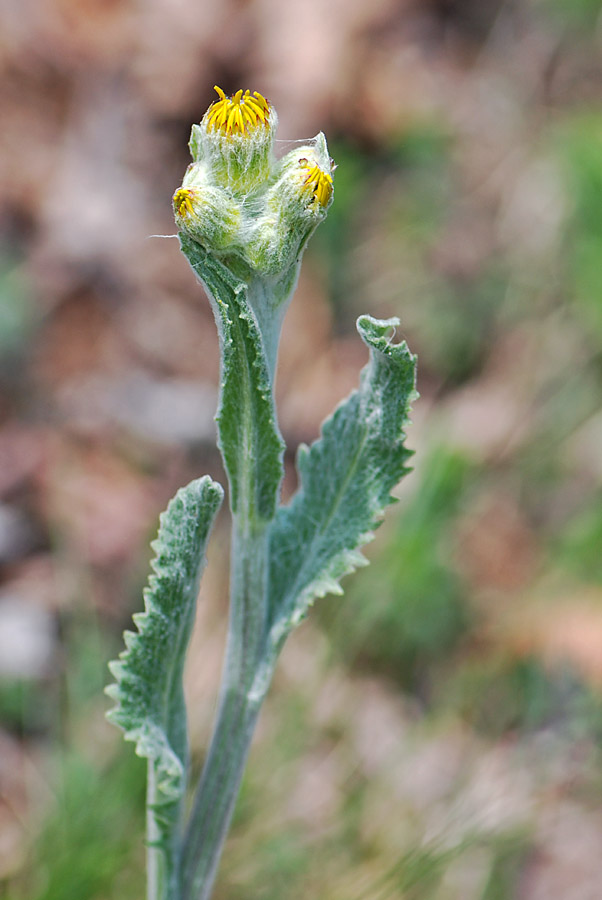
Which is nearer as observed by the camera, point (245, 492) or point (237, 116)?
point (237, 116)

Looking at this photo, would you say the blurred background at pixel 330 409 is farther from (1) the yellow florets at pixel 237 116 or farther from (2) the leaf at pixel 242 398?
(1) the yellow florets at pixel 237 116

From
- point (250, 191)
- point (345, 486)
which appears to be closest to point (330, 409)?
point (345, 486)

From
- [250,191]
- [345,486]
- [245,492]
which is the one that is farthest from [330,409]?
[250,191]

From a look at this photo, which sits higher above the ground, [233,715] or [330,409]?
[330,409]

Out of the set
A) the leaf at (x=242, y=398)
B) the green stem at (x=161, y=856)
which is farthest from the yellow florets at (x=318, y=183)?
the green stem at (x=161, y=856)

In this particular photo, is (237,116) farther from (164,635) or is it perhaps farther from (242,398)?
(164,635)

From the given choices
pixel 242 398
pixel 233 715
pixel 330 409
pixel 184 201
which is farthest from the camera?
pixel 330 409

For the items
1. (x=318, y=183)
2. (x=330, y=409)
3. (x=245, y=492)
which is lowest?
(x=245, y=492)

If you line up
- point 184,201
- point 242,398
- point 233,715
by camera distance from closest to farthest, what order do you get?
1. point 184,201
2. point 242,398
3. point 233,715
